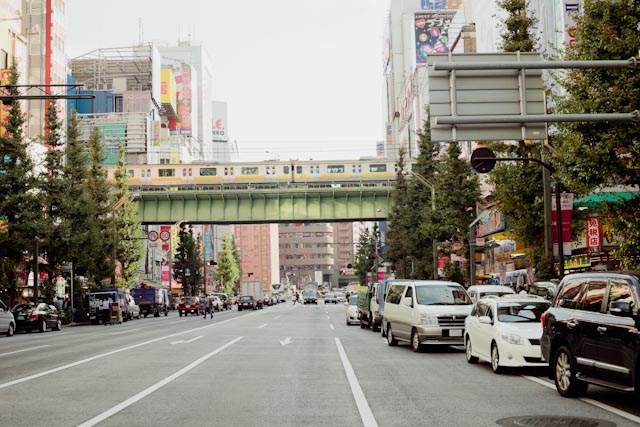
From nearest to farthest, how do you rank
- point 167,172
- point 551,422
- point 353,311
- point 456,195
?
point 551,422, point 353,311, point 456,195, point 167,172

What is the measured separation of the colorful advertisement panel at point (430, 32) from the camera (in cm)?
13612

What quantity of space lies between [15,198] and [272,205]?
2310 centimetres

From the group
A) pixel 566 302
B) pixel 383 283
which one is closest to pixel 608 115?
pixel 566 302

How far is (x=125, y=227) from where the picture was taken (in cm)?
6456

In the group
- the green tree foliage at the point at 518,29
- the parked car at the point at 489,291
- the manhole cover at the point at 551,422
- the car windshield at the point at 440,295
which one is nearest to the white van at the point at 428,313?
the car windshield at the point at 440,295

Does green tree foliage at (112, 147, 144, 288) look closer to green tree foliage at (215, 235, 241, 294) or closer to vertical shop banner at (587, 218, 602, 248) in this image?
vertical shop banner at (587, 218, 602, 248)

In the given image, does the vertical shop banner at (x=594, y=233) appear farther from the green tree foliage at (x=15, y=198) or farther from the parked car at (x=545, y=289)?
the green tree foliage at (x=15, y=198)

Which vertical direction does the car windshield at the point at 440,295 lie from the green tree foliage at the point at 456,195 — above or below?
below

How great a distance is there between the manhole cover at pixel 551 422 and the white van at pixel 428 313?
10.5m

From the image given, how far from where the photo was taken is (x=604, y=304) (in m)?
10.7

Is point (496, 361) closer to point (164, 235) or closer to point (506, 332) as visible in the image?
point (506, 332)

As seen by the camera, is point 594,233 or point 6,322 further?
point 6,322

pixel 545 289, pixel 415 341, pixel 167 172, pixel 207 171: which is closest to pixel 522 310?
pixel 415 341

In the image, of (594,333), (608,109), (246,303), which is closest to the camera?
(594,333)
